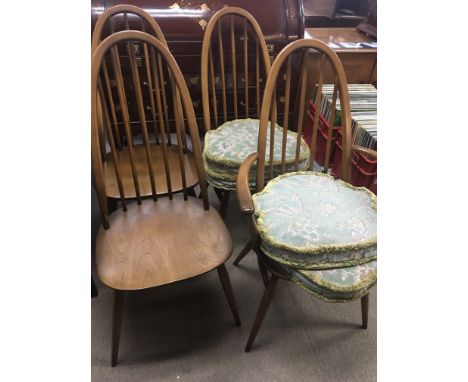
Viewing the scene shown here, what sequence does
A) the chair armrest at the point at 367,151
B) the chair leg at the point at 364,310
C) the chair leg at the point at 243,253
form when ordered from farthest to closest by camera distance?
the chair leg at the point at 243,253 → the chair leg at the point at 364,310 → the chair armrest at the point at 367,151

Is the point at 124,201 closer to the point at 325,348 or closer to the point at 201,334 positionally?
the point at 201,334

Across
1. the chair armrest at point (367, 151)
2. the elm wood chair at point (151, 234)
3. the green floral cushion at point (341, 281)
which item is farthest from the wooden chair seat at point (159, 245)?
the chair armrest at point (367, 151)

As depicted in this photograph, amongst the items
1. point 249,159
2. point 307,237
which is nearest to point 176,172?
point 249,159

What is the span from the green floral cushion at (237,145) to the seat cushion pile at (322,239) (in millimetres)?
312

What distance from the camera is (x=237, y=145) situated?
1.45m

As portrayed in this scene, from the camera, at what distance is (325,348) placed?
1.29m

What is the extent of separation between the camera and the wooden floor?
120 cm

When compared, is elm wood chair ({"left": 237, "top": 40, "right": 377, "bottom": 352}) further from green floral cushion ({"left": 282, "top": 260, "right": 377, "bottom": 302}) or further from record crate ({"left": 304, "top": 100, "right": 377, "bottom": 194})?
record crate ({"left": 304, "top": 100, "right": 377, "bottom": 194})

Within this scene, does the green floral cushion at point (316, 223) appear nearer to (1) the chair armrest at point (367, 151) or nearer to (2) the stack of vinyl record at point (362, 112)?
(1) the chair armrest at point (367, 151)

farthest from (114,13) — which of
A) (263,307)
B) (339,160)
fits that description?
A: (339,160)

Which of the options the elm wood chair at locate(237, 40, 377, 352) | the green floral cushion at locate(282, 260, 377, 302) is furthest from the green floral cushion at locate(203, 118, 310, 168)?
the green floral cushion at locate(282, 260, 377, 302)

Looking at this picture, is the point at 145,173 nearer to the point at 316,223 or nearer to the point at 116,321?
the point at 116,321

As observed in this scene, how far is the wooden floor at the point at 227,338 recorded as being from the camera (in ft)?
3.94

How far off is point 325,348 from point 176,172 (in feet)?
2.94
